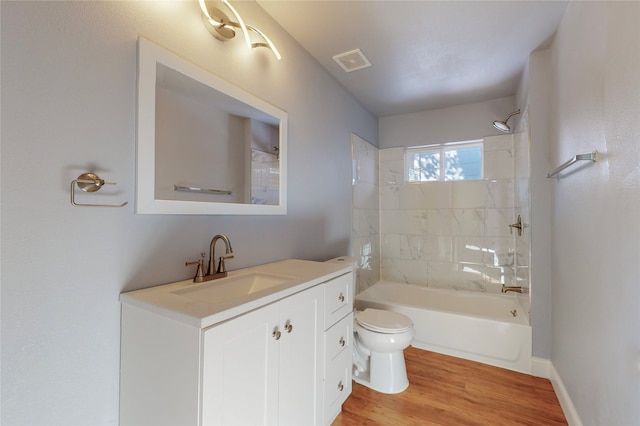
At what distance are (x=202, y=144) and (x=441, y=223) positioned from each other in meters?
2.73

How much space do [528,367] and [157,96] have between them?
2971 mm

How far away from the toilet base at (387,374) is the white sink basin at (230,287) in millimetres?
1064

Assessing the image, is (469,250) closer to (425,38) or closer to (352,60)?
(425,38)

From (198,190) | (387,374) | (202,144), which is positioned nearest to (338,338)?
(387,374)

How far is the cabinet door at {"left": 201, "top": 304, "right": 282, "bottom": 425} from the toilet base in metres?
1.04

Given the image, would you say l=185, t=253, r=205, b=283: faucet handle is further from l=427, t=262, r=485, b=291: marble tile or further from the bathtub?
l=427, t=262, r=485, b=291: marble tile

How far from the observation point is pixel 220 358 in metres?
0.86

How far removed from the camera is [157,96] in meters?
1.15

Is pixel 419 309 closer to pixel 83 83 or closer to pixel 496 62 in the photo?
pixel 496 62

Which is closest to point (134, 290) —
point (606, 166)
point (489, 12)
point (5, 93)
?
point (5, 93)

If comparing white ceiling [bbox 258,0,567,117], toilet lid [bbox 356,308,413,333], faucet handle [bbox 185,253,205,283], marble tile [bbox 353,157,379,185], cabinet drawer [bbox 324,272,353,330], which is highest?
white ceiling [bbox 258,0,567,117]

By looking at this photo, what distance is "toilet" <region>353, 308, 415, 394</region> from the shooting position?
1836 millimetres

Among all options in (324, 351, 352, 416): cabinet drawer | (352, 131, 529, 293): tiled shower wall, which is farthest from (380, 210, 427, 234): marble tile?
(324, 351, 352, 416): cabinet drawer

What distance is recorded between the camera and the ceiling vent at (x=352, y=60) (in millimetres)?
2111
